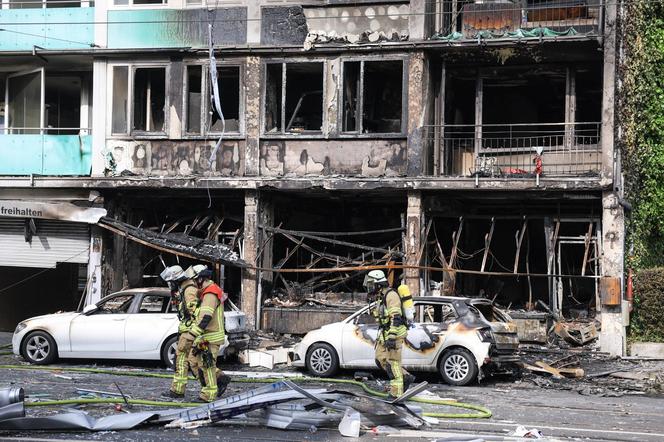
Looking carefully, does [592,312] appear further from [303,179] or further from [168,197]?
[168,197]

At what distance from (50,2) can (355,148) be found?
334 inches

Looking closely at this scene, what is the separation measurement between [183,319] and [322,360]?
13.5ft

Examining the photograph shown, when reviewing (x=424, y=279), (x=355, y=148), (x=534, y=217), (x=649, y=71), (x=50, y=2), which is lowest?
(x=424, y=279)

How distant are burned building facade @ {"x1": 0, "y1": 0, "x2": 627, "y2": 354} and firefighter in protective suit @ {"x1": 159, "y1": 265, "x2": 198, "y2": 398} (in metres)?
7.71

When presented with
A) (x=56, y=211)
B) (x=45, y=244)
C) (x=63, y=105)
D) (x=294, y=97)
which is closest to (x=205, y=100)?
(x=294, y=97)

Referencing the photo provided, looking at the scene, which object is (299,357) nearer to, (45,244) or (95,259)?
(95,259)

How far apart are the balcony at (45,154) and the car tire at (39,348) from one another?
579 cm

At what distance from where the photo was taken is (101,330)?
58.7 ft

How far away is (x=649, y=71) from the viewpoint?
23188mm

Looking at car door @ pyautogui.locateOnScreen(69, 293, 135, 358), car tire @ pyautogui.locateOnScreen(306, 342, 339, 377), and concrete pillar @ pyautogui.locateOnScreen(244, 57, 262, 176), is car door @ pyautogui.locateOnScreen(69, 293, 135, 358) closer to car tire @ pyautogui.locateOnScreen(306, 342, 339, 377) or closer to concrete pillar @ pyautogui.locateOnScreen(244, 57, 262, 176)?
car tire @ pyautogui.locateOnScreen(306, 342, 339, 377)

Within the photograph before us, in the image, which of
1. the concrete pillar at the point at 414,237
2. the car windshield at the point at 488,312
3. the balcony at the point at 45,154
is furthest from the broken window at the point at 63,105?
the car windshield at the point at 488,312

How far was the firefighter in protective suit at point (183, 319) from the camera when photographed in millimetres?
13172

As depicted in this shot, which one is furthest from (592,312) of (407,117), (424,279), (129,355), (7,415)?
(7,415)

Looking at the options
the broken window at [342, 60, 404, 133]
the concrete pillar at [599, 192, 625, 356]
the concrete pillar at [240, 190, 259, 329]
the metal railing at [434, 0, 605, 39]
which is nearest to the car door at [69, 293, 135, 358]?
the concrete pillar at [240, 190, 259, 329]
